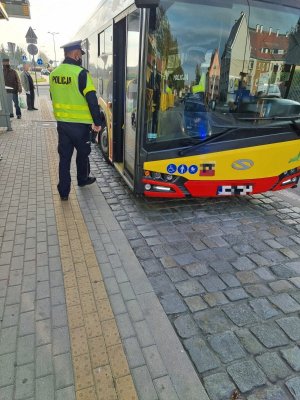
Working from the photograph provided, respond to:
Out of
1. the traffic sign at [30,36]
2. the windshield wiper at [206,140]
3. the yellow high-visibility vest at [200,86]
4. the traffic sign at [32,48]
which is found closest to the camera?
the yellow high-visibility vest at [200,86]

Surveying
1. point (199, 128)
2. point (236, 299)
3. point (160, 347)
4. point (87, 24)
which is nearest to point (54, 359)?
point (160, 347)

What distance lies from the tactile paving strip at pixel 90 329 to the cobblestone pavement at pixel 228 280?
0.50m

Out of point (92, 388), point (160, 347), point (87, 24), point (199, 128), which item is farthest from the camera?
point (87, 24)

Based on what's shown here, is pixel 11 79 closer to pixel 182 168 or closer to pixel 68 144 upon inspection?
pixel 68 144

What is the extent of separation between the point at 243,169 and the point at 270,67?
137 cm

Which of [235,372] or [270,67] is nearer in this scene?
[235,372]

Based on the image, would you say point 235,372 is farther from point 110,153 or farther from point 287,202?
point 110,153

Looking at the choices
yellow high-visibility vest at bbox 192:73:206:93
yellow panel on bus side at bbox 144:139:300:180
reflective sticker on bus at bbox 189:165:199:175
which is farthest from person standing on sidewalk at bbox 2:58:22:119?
reflective sticker on bus at bbox 189:165:199:175

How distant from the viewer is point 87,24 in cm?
763

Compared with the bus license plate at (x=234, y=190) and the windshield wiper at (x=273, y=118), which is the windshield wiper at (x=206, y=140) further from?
the bus license plate at (x=234, y=190)

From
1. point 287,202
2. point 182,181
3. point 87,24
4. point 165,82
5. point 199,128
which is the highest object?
point 87,24

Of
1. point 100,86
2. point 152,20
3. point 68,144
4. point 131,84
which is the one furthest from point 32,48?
point 152,20

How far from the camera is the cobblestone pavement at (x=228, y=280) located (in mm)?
2133

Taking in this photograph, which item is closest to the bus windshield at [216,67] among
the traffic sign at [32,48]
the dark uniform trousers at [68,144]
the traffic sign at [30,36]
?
the dark uniform trousers at [68,144]
